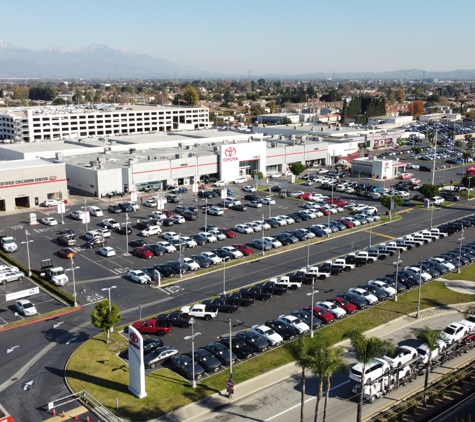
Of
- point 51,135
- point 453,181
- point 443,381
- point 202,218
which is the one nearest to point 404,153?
point 453,181

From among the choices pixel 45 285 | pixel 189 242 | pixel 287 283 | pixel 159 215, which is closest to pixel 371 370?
pixel 287 283

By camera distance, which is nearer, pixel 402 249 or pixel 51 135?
pixel 402 249

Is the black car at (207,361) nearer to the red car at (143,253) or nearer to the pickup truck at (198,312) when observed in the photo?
the pickup truck at (198,312)

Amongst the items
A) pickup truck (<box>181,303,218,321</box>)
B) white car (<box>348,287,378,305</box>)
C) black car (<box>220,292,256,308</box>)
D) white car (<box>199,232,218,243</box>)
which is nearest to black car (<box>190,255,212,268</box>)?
white car (<box>199,232,218,243</box>)

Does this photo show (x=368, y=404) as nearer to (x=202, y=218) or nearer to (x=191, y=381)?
(x=191, y=381)

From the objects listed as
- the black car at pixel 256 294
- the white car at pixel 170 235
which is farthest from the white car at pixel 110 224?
the black car at pixel 256 294

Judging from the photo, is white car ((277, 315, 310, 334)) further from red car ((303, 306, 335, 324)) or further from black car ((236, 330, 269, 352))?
black car ((236, 330, 269, 352))

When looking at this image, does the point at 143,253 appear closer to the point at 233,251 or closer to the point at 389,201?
Result: the point at 233,251
